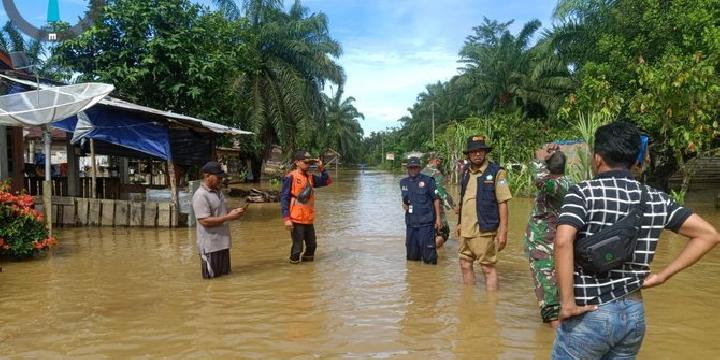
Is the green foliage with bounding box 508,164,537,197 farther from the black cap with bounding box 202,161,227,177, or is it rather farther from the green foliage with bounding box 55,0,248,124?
the black cap with bounding box 202,161,227,177

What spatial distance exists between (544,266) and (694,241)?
2315mm

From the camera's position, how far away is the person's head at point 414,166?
23.8 ft

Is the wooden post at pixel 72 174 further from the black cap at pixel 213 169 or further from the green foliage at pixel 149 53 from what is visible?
the black cap at pixel 213 169

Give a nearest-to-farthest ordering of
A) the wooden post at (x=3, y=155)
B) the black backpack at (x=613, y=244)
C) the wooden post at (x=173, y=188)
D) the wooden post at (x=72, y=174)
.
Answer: the black backpack at (x=613, y=244) → the wooden post at (x=3, y=155) → the wooden post at (x=173, y=188) → the wooden post at (x=72, y=174)

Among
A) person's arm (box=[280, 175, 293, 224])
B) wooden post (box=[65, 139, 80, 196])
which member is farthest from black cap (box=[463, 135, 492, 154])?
wooden post (box=[65, 139, 80, 196])

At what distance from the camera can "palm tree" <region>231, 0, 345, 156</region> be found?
27.5 m

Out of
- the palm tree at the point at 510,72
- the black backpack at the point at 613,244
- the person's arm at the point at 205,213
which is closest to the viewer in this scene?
A: the black backpack at the point at 613,244

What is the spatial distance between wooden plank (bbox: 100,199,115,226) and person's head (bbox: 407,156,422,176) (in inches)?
287

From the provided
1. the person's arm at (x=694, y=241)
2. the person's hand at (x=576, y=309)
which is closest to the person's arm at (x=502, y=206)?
the person's arm at (x=694, y=241)

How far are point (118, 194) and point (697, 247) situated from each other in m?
14.4

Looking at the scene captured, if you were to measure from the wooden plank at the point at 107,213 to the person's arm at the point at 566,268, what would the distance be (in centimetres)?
1108

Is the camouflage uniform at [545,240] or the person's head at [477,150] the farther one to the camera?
the person's head at [477,150]

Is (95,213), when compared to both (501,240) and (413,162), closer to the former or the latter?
(413,162)

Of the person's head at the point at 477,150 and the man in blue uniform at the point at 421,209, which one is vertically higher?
the person's head at the point at 477,150
